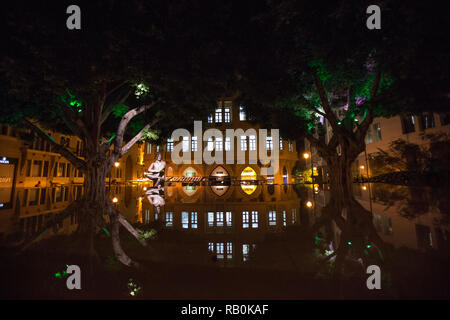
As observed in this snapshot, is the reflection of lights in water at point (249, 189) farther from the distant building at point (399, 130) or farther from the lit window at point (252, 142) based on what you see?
the lit window at point (252, 142)

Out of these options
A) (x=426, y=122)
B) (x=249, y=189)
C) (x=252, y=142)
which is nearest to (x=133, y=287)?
(x=249, y=189)

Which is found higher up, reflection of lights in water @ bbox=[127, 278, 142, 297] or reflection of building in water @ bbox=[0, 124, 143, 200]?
reflection of building in water @ bbox=[0, 124, 143, 200]

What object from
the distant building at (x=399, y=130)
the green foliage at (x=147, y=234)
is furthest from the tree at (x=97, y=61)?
the distant building at (x=399, y=130)

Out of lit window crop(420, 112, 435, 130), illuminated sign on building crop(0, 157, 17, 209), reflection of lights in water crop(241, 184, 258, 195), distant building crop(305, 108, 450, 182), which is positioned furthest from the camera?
illuminated sign on building crop(0, 157, 17, 209)

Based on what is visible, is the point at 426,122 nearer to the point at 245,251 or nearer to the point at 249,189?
the point at 249,189

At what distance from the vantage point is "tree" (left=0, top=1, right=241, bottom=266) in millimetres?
6488

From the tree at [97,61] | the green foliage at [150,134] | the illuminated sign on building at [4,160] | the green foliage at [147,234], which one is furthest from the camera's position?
the illuminated sign on building at [4,160]

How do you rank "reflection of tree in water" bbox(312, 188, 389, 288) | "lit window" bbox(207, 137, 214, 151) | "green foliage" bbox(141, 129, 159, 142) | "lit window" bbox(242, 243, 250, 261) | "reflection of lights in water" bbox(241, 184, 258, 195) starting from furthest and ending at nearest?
"lit window" bbox(207, 137, 214, 151) → "reflection of lights in water" bbox(241, 184, 258, 195) → "green foliage" bbox(141, 129, 159, 142) → "lit window" bbox(242, 243, 250, 261) → "reflection of tree in water" bbox(312, 188, 389, 288)

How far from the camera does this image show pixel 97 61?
705 centimetres

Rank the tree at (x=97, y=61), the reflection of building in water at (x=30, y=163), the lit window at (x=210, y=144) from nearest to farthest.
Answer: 1. the tree at (x=97, y=61)
2. the reflection of building in water at (x=30, y=163)
3. the lit window at (x=210, y=144)

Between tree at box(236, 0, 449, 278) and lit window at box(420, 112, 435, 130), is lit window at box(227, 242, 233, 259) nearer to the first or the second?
tree at box(236, 0, 449, 278)

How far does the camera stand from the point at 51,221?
15.5ft

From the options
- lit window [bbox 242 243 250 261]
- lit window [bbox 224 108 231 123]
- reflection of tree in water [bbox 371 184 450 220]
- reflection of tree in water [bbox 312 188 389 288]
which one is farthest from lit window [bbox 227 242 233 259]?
lit window [bbox 224 108 231 123]

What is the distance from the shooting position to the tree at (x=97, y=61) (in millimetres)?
6488
